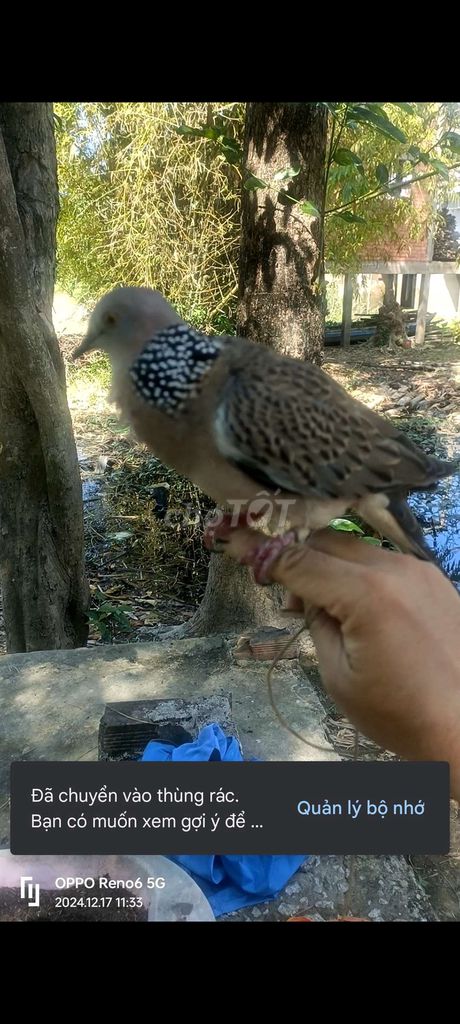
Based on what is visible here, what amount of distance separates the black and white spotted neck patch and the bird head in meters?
0.02

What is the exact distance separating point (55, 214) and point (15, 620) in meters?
1.72

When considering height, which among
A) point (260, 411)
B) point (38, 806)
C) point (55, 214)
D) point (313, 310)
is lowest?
point (38, 806)

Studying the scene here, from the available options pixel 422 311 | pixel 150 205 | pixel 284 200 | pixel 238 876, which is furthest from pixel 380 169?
pixel 238 876

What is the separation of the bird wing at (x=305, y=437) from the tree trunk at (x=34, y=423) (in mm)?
1457

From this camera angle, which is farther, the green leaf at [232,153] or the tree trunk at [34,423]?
the tree trunk at [34,423]

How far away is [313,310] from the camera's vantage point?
Result: 2.20 metres

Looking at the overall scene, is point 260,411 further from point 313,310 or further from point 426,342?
point 426,342

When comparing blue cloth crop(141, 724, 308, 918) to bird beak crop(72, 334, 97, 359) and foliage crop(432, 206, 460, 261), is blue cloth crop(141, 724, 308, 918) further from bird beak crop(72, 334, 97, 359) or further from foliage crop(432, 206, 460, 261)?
foliage crop(432, 206, 460, 261)

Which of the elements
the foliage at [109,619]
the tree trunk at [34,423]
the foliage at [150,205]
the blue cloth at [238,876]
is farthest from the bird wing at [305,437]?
the foliage at [109,619]

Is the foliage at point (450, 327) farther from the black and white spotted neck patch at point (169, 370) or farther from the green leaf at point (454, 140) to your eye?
the black and white spotted neck patch at point (169, 370)

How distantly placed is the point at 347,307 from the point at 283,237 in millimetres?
747

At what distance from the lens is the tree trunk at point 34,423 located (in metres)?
2.29

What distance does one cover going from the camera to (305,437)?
108cm
